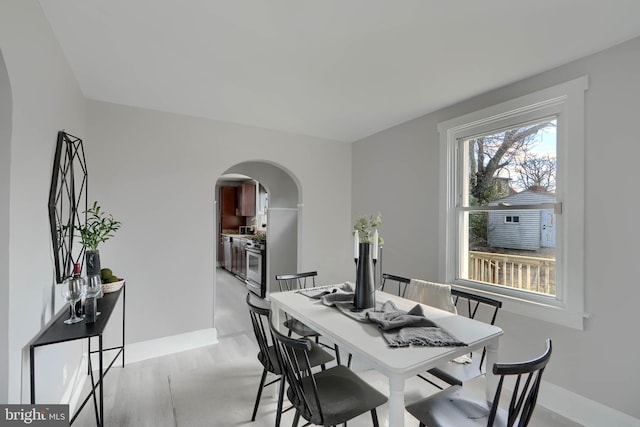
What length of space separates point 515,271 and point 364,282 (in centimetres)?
139

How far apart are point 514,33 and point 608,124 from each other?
852 millimetres

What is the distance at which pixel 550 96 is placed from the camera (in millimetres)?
2146

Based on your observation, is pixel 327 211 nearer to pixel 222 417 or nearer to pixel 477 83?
pixel 477 83

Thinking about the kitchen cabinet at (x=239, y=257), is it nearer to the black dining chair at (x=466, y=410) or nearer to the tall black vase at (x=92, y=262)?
the tall black vase at (x=92, y=262)

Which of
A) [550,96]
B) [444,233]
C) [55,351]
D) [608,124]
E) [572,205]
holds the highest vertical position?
[550,96]

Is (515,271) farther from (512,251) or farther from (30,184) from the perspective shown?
(30,184)

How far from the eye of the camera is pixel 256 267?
209 inches

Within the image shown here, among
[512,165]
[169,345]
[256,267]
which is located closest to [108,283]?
[169,345]

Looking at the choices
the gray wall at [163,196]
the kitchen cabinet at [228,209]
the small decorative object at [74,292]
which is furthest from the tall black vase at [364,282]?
the kitchen cabinet at [228,209]

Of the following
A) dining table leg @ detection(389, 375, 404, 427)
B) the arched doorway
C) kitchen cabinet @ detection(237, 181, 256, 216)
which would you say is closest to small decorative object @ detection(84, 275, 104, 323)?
dining table leg @ detection(389, 375, 404, 427)

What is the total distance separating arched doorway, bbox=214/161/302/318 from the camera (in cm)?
496

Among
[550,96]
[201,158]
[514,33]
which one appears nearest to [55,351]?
[201,158]

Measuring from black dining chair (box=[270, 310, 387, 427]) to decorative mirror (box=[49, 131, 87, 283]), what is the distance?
55.6 inches

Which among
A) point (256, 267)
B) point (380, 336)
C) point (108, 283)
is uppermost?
point (108, 283)
